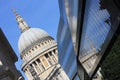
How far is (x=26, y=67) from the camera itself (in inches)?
3629

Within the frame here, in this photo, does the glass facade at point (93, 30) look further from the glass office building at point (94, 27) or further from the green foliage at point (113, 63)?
the green foliage at point (113, 63)

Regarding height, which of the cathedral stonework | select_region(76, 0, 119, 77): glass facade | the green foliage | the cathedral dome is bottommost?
select_region(76, 0, 119, 77): glass facade

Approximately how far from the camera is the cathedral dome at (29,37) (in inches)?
3917

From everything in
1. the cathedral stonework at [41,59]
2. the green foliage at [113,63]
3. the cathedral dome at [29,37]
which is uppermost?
the cathedral dome at [29,37]

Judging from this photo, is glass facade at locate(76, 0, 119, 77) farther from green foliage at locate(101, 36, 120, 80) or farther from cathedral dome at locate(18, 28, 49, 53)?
cathedral dome at locate(18, 28, 49, 53)

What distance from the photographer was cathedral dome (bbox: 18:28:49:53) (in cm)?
9950

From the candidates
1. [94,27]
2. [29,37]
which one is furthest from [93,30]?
[29,37]

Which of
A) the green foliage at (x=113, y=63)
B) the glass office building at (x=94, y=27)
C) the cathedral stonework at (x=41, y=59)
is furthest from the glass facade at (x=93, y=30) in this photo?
the cathedral stonework at (x=41, y=59)

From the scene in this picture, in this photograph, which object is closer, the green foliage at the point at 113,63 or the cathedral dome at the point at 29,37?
the green foliage at the point at 113,63

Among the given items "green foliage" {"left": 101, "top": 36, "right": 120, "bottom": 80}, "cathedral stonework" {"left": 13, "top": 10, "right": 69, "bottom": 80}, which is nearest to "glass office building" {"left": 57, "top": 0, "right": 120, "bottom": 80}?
"green foliage" {"left": 101, "top": 36, "right": 120, "bottom": 80}

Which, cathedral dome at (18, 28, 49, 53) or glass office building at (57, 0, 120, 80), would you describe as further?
cathedral dome at (18, 28, 49, 53)

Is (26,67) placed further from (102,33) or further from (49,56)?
(102,33)

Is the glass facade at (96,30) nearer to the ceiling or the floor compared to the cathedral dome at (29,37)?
nearer to the floor

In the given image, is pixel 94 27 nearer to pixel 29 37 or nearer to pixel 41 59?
pixel 41 59
